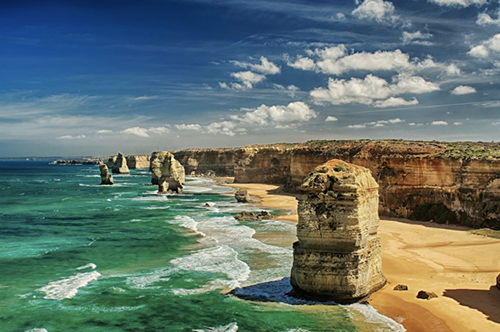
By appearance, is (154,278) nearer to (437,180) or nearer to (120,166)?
(437,180)

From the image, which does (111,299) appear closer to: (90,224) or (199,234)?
(199,234)

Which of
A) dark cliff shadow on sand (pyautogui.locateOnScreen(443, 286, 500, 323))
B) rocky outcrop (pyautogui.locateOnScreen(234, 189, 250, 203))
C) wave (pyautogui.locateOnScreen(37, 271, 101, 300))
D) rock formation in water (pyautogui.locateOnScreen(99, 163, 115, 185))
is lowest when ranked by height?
wave (pyautogui.locateOnScreen(37, 271, 101, 300))

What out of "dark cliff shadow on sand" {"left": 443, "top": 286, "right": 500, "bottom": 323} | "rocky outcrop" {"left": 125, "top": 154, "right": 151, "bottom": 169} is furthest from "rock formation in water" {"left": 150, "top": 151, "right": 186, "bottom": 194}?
"rocky outcrop" {"left": 125, "top": 154, "right": 151, "bottom": 169}

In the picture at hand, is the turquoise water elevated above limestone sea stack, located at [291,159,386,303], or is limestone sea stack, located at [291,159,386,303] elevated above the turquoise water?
limestone sea stack, located at [291,159,386,303]

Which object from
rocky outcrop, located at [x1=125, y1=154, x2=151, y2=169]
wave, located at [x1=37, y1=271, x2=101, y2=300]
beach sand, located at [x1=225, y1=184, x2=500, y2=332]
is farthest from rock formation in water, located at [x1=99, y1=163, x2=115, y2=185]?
rocky outcrop, located at [x1=125, y1=154, x2=151, y2=169]

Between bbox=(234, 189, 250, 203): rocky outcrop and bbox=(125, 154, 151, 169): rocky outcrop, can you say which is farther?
bbox=(125, 154, 151, 169): rocky outcrop

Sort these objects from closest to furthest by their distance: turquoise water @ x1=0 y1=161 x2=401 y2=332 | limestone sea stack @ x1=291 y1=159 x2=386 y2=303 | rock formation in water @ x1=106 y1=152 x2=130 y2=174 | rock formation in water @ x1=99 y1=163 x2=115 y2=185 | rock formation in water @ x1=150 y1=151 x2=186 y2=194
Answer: turquoise water @ x1=0 y1=161 x2=401 y2=332
limestone sea stack @ x1=291 y1=159 x2=386 y2=303
rock formation in water @ x1=150 y1=151 x2=186 y2=194
rock formation in water @ x1=99 y1=163 x2=115 y2=185
rock formation in water @ x1=106 y1=152 x2=130 y2=174

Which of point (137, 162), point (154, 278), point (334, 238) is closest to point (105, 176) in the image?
point (154, 278)

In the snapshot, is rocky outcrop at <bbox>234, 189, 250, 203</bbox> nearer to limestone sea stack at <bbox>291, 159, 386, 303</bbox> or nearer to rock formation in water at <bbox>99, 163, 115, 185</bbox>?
limestone sea stack at <bbox>291, 159, 386, 303</bbox>

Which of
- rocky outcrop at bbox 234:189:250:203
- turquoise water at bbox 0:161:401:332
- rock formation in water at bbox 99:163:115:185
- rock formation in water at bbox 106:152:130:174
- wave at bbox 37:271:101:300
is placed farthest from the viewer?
rock formation in water at bbox 106:152:130:174
